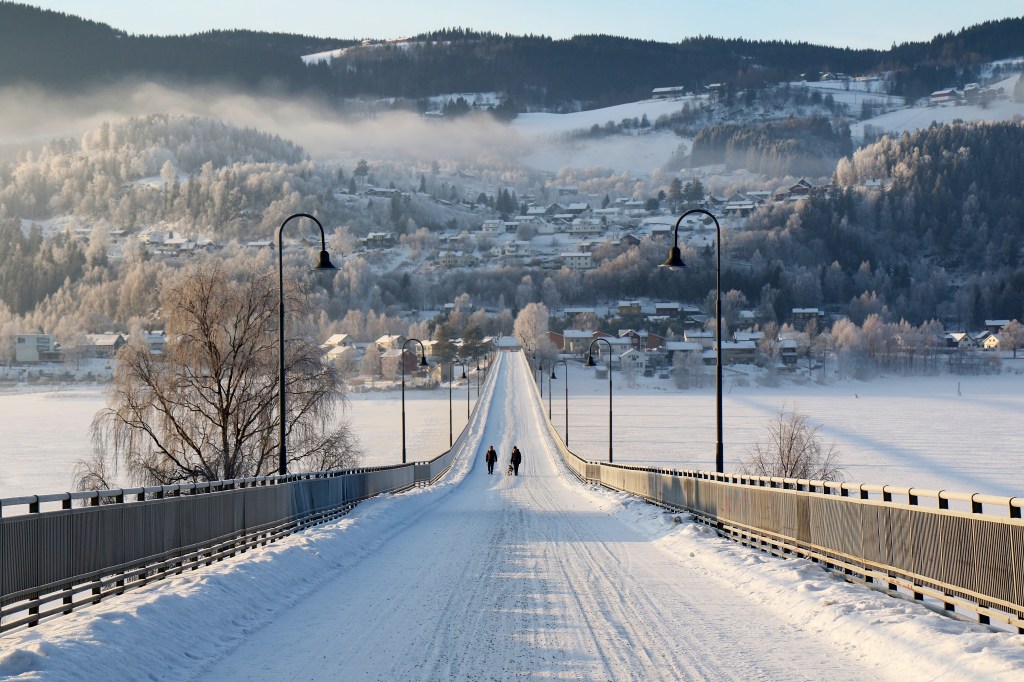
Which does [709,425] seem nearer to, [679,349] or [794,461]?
[794,461]

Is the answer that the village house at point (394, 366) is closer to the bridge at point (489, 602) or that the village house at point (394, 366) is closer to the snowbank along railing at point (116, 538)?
the snowbank along railing at point (116, 538)

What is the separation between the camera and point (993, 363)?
641 feet

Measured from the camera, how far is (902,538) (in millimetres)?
13977

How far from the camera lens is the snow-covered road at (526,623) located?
433 inches

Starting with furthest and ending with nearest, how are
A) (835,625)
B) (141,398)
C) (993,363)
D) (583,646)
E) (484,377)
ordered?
(993,363) → (484,377) → (141,398) → (835,625) → (583,646)

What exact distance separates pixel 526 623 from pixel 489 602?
1828mm

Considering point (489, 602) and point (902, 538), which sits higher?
point (902, 538)

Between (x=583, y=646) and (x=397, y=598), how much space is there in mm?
4410

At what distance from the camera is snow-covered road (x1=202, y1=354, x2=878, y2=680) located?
36.1 feet

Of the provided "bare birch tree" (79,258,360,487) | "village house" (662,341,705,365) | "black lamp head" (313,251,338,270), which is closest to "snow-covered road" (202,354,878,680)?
"black lamp head" (313,251,338,270)

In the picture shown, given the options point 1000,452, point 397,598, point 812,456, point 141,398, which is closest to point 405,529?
point 397,598

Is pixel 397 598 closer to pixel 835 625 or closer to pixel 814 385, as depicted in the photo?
pixel 835 625

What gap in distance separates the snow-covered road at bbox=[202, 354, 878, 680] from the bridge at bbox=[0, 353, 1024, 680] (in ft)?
0.14

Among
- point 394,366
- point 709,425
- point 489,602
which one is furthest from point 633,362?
point 489,602
